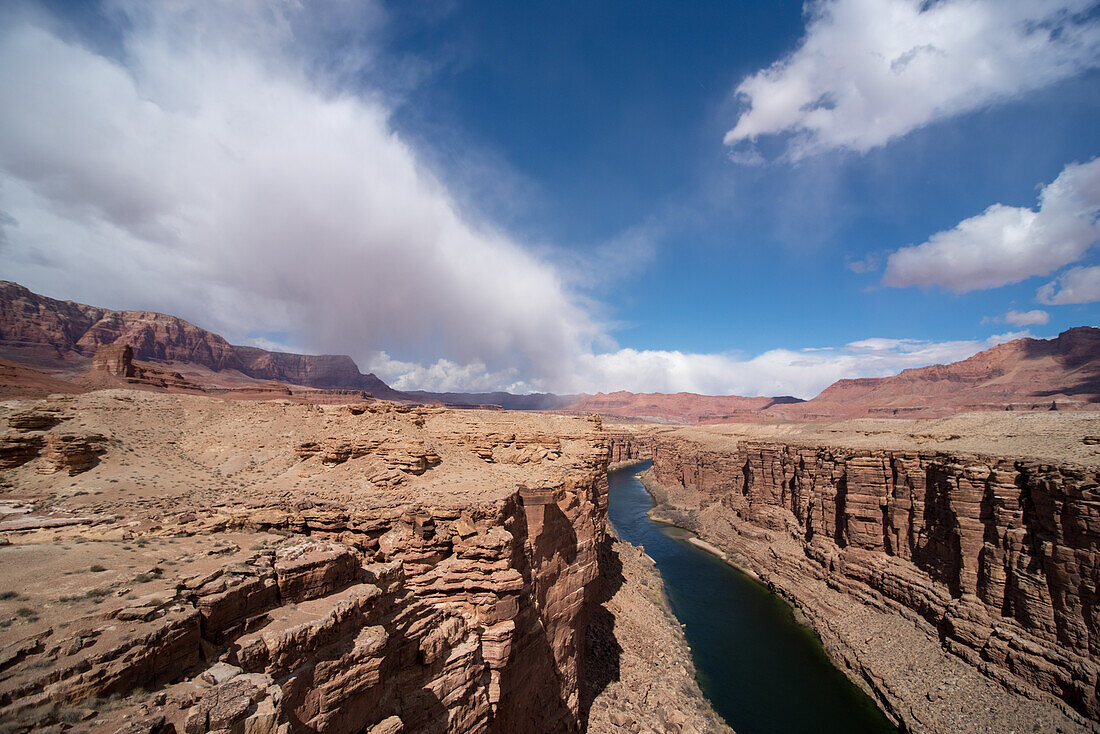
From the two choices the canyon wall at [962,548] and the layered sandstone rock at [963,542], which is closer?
the canyon wall at [962,548]

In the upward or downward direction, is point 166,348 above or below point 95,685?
above

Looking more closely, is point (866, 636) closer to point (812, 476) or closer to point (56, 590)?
point (812, 476)

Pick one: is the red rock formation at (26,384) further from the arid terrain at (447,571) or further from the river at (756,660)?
the river at (756,660)

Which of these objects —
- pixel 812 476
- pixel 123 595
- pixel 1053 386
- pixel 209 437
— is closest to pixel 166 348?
pixel 209 437

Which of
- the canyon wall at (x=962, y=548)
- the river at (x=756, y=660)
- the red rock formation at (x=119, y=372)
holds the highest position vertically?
the red rock formation at (x=119, y=372)

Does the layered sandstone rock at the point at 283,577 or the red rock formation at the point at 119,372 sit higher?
the red rock formation at the point at 119,372

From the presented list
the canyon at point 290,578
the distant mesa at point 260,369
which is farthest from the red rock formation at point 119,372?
the canyon at point 290,578
